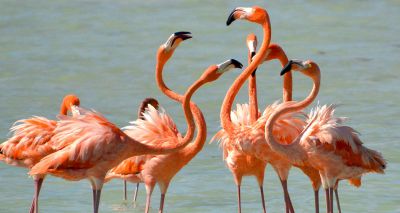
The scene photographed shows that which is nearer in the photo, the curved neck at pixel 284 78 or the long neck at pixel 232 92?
the long neck at pixel 232 92

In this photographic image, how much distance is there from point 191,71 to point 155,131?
248 inches

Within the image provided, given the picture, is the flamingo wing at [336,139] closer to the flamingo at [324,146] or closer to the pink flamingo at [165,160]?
the flamingo at [324,146]

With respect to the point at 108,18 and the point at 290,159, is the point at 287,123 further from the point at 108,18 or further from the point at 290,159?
the point at 108,18

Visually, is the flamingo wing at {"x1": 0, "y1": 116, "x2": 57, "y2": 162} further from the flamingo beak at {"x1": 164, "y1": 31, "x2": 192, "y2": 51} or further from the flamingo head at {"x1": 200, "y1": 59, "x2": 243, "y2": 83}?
the flamingo head at {"x1": 200, "y1": 59, "x2": 243, "y2": 83}

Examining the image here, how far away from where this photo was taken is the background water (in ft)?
30.7

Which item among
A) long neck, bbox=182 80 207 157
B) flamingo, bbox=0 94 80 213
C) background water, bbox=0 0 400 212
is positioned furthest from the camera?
background water, bbox=0 0 400 212

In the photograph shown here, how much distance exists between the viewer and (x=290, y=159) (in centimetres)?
738

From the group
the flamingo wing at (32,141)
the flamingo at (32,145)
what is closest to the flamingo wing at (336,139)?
the flamingo at (32,145)

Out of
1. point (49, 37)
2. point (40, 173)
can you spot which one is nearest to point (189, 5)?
point (49, 37)

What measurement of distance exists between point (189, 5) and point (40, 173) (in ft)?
36.1

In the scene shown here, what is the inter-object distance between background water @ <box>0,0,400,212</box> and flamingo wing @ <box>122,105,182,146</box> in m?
1.08

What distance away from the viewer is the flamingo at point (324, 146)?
7332mm

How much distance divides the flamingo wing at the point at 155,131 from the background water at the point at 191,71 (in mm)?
1084

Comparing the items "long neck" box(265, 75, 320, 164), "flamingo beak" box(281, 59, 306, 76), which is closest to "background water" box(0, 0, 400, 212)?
"long neck" box(265, 75, 320, 164)
